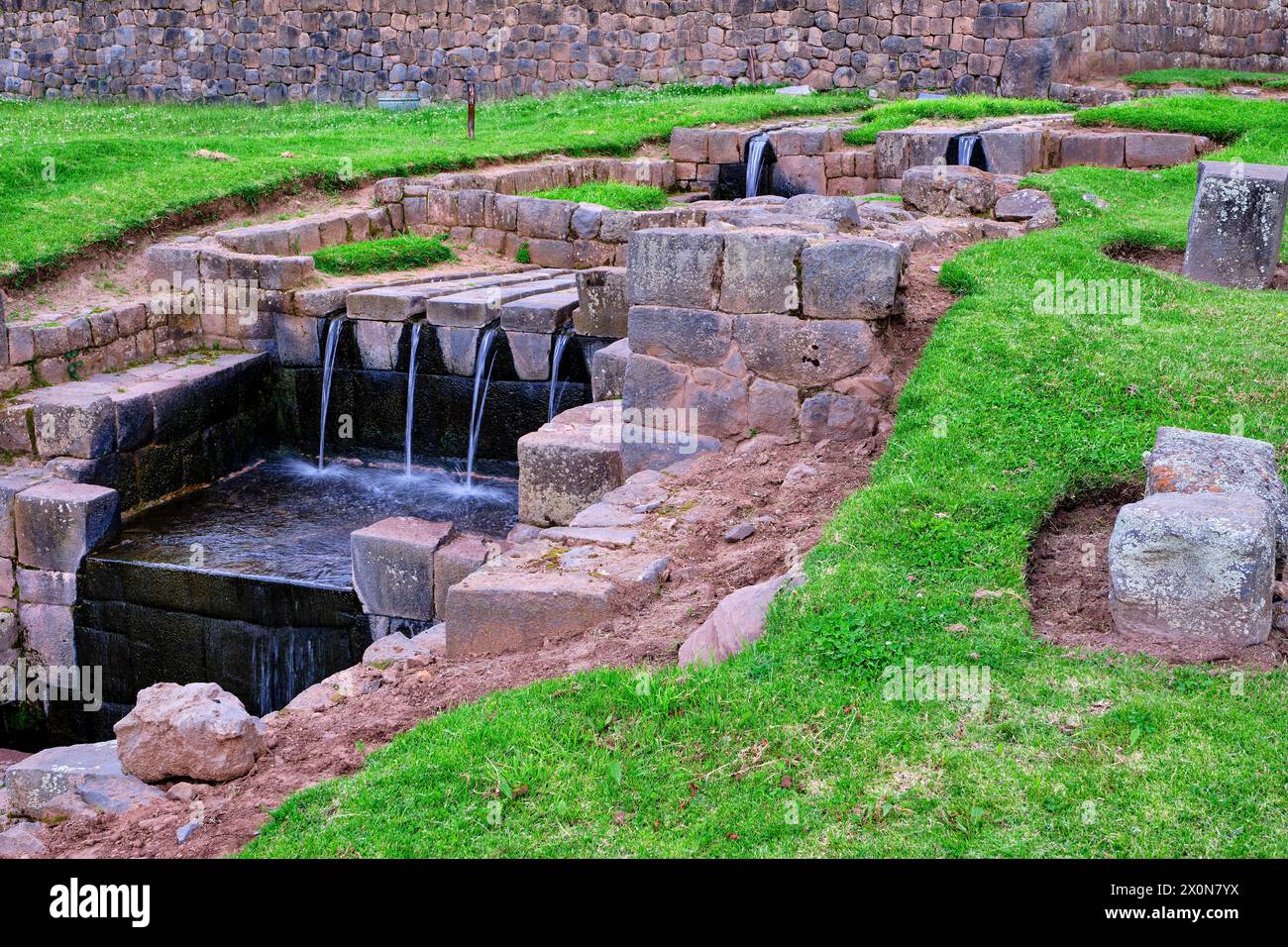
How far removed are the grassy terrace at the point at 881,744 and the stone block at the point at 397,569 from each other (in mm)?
3121

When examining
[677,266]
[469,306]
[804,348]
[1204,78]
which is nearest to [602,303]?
[469,306]

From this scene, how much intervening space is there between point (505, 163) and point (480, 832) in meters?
12.7

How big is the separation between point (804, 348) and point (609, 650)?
2.80m

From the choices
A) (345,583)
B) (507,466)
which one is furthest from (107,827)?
(507,466)

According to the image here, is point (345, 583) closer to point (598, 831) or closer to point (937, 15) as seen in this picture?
point (598, 831)

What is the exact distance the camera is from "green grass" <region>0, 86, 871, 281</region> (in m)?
12.5

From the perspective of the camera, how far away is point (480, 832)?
404 centimetres

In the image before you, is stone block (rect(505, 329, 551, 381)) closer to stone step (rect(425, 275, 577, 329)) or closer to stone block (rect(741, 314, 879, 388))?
stone step (rect(425, 275, 577, 329))

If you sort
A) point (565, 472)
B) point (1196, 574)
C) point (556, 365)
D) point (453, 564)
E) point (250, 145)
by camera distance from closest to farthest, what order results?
point (1196, 574) → point (453, 564) → point (565, 472) → point (556, 365) → point (250, 145)

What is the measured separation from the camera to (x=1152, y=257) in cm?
1030

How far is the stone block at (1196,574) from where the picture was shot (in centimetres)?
458

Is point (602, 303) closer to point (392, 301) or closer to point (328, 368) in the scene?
point (392, 301)
